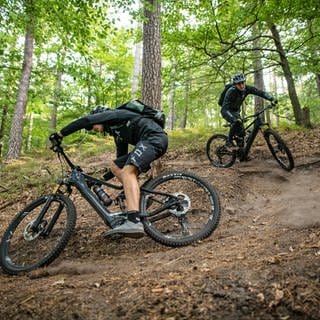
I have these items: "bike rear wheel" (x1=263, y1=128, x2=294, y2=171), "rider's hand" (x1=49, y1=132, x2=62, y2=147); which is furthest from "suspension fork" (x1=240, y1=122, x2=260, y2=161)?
"rider's hand" (x1=49, y1=132, x2=62, y2=147)

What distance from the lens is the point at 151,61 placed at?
7977 millimetres

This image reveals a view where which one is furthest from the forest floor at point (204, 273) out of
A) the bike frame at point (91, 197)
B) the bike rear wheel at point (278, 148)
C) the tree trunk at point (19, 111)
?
the tree trunk at point (19, 111)

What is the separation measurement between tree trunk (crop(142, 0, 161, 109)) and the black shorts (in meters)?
3.27

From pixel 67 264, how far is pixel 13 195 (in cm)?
509

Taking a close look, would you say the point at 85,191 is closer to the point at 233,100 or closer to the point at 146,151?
the point at 146,151

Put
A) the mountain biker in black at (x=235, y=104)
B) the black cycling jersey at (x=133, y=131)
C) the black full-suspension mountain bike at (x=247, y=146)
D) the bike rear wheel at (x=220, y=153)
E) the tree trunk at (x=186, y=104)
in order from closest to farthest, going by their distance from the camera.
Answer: the black cycling jersey at (x=133, y=131), the black full-suspension mountain bike at (x=247, y=146), the mountain biker in black at (x=235, y=104), the bike rear wheel at (x=220, y=153), the tree trunk at (x=186, y=104)

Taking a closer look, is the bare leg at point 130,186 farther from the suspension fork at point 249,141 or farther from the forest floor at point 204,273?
the suspension fork at point 249,141

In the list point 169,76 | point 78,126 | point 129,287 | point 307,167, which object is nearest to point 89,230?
point 78,126

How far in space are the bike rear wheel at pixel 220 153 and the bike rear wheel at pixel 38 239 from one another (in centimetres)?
484

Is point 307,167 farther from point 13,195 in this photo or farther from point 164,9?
point 13,195

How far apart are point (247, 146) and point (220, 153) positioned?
2.83ft

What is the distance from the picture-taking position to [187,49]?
11.3 metres

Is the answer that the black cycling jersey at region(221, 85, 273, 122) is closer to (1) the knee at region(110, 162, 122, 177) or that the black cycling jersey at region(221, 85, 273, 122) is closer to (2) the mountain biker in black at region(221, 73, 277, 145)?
(2) the mountain biker in black at region(221, 73, 277, 145)

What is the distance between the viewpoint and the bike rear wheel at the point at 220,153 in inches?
339
